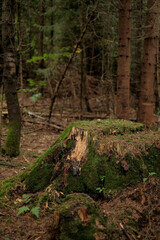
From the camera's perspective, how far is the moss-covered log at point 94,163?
3434mm

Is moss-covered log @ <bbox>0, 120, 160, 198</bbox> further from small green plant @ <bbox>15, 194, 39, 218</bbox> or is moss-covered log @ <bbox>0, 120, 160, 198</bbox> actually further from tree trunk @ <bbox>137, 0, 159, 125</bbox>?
tree trunk @ <bbox>137, 0, 159, 125</bbox>

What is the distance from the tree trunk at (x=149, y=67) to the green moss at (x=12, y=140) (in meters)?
4.34

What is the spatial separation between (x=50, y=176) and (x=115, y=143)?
129cm

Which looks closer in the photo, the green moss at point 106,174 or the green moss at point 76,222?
the green moss at point 76,222

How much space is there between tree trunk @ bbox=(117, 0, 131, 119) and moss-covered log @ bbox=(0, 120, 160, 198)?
2.58 metres

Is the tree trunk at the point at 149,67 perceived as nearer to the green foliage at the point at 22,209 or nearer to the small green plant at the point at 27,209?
the small green plant at the point at 27,209

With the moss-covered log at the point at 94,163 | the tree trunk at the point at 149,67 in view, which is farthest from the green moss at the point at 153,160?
the tree trunk at the point at 149,67

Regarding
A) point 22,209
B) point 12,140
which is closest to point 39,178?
point 22,209

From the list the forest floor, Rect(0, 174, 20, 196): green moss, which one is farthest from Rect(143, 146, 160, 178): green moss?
Rect(0, 174, 20, 196): green moss

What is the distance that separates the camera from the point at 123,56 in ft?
20.7

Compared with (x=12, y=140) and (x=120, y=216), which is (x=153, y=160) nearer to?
(x=120, y=216)

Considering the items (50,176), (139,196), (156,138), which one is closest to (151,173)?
(139,196)

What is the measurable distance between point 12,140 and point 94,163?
341 cm

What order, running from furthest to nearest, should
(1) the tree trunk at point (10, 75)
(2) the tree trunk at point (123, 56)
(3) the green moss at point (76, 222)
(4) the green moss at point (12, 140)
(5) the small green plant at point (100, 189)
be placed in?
(2) the tree trunk at point (123, 56), (4) the green moss at point (12, 140), (1) the tree trunk at point (10, 75), (5) the small green plant at point (100, 189), (3) the green moss at point (76, 222)
